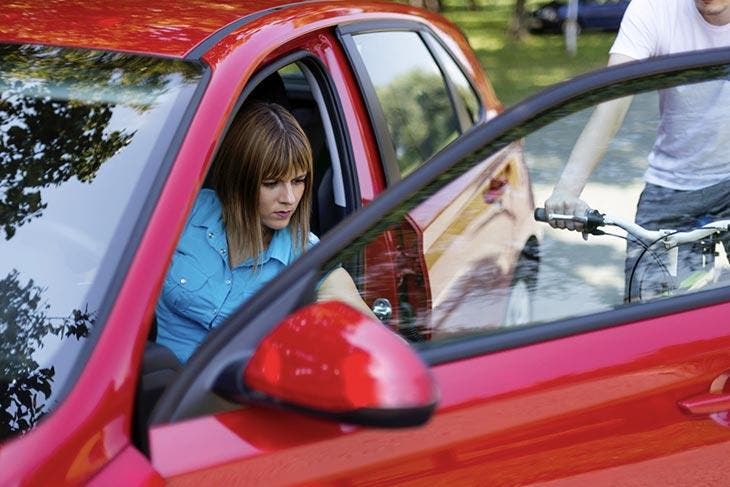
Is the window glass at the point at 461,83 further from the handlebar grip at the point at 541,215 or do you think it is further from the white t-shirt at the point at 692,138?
the handlebar grip at the point at 541,215

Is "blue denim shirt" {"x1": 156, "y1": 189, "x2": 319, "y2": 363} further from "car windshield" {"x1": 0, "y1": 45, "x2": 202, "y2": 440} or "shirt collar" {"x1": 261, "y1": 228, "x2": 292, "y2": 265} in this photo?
"car windshield" {"x1": 0, "y1": 45, "x2": 202, "y2": 440}

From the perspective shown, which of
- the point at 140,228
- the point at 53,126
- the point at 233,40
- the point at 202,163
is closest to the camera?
the point at 140,228

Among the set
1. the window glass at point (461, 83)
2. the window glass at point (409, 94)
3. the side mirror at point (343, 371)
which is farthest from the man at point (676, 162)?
the window glass at point (461, 83)

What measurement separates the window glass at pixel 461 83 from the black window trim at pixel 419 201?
198 centimetres

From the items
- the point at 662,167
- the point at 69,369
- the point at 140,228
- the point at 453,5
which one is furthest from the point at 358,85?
the point at 453,5

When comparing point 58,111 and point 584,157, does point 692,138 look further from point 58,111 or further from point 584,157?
point 58,111

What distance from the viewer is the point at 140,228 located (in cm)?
214

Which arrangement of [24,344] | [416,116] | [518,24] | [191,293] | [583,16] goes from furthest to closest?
[583,16] → [518,24] → [416,116] → [191,293] → [24,344]

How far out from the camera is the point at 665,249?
243 cm

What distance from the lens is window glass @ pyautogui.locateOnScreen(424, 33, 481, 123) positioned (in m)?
4.39

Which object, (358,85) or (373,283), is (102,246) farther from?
(358,85)

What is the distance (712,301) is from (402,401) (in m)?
0.76

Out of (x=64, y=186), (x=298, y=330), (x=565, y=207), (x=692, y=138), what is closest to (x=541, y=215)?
(x=565, y=207)

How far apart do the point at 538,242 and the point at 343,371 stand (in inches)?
27.1
